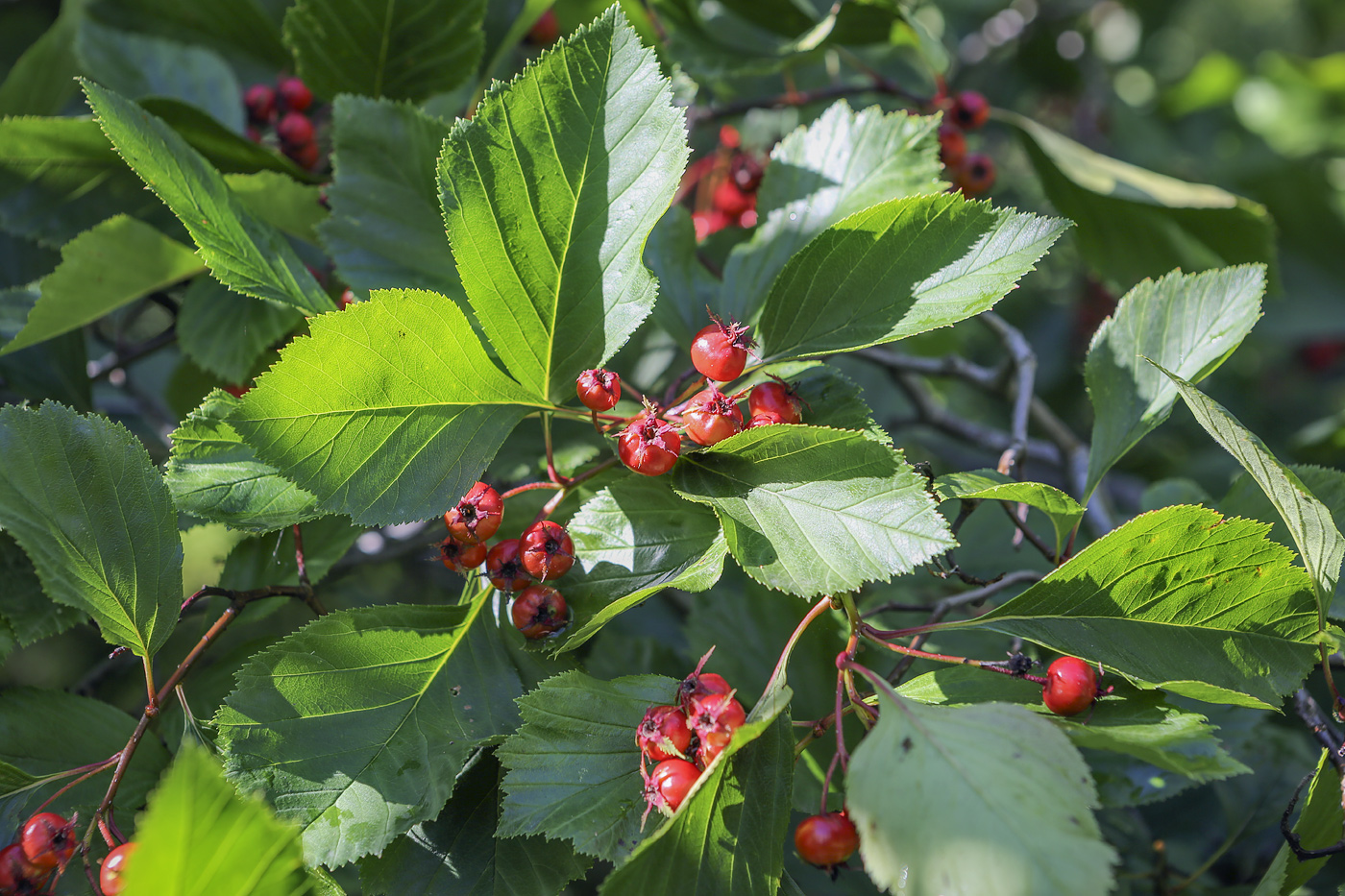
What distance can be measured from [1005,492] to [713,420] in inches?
14.0

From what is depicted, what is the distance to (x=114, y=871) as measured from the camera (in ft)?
3.08

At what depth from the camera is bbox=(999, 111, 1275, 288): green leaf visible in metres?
1.77

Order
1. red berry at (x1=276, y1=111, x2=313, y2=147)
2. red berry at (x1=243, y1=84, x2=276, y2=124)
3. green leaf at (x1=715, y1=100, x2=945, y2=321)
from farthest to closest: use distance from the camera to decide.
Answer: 1. red berry at (x1=243, y1=84, x2=276, y2=124)
2. red berry at (x1=276, y1=111, x2=313, y2=147)
3. green leaf at (x1=715, y1=100, x2=945, y2=321)

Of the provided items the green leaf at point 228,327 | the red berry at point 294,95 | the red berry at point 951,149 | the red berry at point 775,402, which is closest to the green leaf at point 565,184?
the red berry at point 775,402

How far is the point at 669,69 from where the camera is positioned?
61.4 inches

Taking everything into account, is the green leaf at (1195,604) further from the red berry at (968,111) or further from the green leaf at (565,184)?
the red berry at (968,111)

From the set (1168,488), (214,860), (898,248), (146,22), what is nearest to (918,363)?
(1168,488)

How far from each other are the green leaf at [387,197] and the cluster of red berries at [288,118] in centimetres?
40

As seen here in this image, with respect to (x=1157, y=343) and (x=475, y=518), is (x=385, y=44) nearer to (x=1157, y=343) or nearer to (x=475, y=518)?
(x=475, y=518)

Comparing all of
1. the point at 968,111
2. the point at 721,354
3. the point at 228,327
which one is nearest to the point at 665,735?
the point at 721,354

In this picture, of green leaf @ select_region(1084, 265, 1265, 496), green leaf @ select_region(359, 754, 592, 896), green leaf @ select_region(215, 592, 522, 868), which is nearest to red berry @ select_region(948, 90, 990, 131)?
green leaf @ select_region(1084, 265, 1265, 496)

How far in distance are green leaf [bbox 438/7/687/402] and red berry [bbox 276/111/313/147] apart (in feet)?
2.85

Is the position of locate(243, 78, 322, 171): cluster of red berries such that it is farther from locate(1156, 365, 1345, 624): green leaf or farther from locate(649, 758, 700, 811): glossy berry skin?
locate(1156, 365, 1345, 624): green leaf

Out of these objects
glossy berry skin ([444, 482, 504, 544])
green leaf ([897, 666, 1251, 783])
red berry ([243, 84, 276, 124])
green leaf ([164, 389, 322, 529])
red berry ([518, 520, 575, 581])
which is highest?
red berry ([243, 84, 276, 124])
